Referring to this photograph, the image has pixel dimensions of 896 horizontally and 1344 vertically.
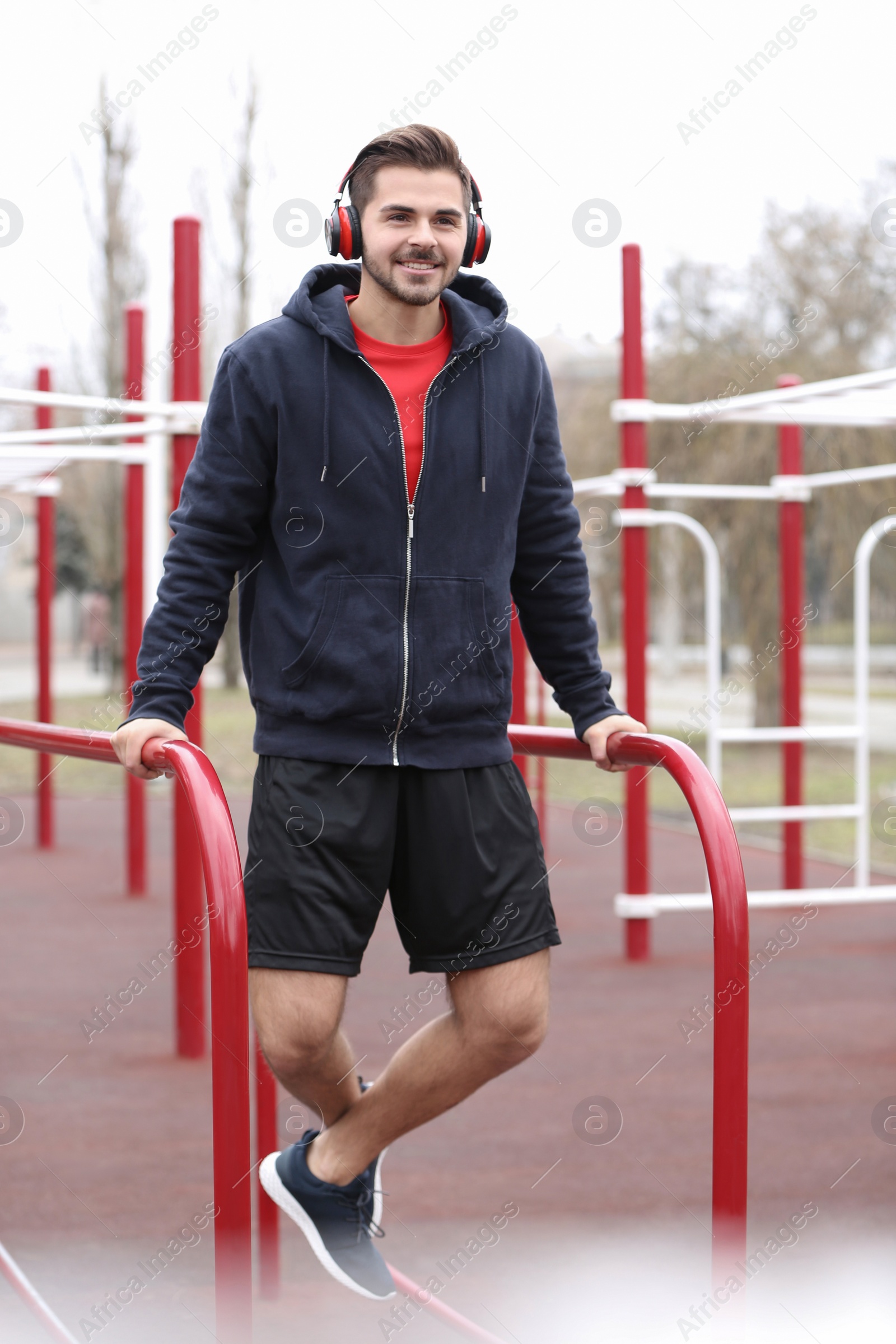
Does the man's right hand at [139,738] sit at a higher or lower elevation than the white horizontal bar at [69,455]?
lower

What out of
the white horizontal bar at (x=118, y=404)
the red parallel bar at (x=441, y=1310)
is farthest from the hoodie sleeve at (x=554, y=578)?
the white horizontal bar at (x=118, y=404)

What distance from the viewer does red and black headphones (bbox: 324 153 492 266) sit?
2.08 m

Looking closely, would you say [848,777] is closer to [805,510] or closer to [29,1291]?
[805,510]

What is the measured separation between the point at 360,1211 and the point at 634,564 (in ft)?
11.1

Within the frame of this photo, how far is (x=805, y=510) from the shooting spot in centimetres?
1201

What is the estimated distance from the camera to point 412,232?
202 cm

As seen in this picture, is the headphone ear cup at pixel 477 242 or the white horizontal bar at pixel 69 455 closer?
the headphone ear cup at pixel 477 242

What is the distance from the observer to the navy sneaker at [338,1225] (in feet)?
7.29

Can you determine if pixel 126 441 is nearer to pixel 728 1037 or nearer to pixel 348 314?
pixel 348 314

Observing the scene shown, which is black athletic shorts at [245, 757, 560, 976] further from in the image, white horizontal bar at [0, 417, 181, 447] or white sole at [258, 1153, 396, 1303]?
white horizontal bar at [0, 417, 181, 447]

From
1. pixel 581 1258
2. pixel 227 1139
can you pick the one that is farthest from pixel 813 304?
pixel 227 1139

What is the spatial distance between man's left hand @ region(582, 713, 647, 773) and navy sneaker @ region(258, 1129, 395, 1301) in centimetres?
75

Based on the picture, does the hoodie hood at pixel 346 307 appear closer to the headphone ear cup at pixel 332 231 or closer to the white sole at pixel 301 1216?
the headphone ear cup at pixel 332 231

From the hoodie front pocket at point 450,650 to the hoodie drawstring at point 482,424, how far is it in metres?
0.16
